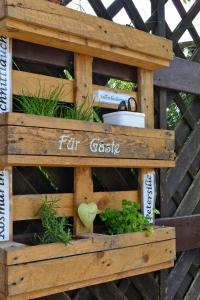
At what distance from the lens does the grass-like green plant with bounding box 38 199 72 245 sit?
7.53 feet

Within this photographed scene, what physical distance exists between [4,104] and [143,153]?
868 millimetres

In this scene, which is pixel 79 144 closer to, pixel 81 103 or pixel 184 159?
pixel 81 103

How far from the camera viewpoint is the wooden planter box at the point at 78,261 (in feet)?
6.82

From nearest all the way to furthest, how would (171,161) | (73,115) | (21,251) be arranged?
1. (21,251)
2. (73,115)
3. (171,161)

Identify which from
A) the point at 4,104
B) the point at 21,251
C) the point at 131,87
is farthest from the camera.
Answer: the point at 131,87

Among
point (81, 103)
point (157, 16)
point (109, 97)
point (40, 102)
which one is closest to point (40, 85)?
point (40, 102)

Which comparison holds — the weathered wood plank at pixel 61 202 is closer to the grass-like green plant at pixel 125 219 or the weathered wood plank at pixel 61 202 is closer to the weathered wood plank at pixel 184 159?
the grass-like green plant at pixel 125 219

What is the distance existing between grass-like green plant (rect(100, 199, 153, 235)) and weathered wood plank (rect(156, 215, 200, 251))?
1.68 feet

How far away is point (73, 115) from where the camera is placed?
7.97 ft

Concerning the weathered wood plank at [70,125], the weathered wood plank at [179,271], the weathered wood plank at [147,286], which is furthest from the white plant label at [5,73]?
the weathered wood plank at [179,271]

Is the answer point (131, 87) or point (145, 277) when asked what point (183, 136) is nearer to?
point (131, 87)

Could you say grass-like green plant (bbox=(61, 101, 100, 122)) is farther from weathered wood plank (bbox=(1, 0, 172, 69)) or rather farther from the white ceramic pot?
weathered wood plank (bbox=(1, 0, 172, 69))

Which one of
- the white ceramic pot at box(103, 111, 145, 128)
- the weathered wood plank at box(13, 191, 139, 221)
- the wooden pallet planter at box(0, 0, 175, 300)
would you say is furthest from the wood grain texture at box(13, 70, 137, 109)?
the weathered wood plank at box(13, 191, 139, 221)

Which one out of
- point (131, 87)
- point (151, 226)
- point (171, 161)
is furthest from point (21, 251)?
point (131, 87)
